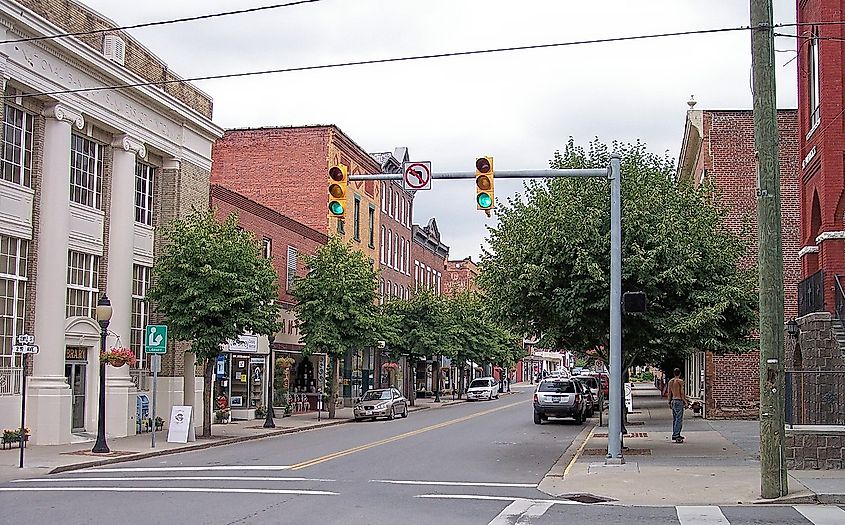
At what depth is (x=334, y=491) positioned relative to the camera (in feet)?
52.7

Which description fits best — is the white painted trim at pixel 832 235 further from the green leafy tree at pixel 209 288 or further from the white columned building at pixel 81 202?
the white columned building at pixel 81 202

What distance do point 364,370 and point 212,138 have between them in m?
22.4

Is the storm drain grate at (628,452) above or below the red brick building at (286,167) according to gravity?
below

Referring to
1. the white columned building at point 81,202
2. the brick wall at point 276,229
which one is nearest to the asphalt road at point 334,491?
the white columned building at point 81,202

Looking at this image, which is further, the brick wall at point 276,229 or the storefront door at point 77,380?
→ the brick wall at point 276,229

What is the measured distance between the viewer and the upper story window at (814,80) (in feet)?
76.8

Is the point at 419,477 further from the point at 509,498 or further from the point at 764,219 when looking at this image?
the point at 764,219

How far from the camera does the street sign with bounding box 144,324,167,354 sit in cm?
2641

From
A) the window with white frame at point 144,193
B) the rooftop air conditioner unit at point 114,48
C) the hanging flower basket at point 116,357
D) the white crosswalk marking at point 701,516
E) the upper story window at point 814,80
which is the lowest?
the white crosswalk marking at point 701,516

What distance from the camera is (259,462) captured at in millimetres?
21922

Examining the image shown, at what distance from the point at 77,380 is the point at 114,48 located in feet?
32.7

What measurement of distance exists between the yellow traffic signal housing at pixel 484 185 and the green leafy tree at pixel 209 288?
1307cm

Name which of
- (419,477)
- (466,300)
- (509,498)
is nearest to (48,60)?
(419,477)

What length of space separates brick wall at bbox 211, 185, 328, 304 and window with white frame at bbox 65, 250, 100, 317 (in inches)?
296
